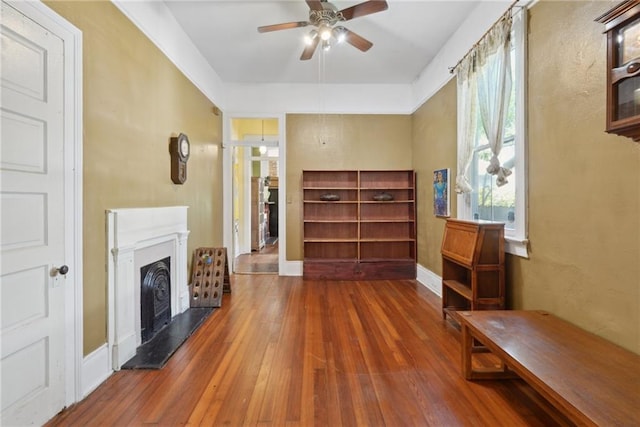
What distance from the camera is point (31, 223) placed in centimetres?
156

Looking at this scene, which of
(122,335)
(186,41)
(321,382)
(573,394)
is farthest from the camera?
(186,41)

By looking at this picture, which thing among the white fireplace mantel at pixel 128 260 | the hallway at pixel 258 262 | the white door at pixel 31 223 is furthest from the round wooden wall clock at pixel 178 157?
the hallway at pixel 258 262

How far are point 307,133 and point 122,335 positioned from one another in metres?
3.85

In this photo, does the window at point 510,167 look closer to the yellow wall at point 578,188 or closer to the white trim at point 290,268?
the yellow wall at point 578,188

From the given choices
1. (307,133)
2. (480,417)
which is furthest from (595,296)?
(307,133)

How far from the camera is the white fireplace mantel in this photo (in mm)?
2137

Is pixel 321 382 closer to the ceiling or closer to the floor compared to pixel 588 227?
closer to the floor

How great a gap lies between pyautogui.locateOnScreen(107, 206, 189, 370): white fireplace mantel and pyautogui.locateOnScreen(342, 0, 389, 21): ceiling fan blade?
2.56m

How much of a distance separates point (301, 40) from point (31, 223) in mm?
3343

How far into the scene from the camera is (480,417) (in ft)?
5.39

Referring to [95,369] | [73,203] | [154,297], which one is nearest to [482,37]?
[73,203]

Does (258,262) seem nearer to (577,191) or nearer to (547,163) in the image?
(547,163)

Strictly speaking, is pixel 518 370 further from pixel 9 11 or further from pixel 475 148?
pixel 9 11

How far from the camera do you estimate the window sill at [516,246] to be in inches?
89.7
